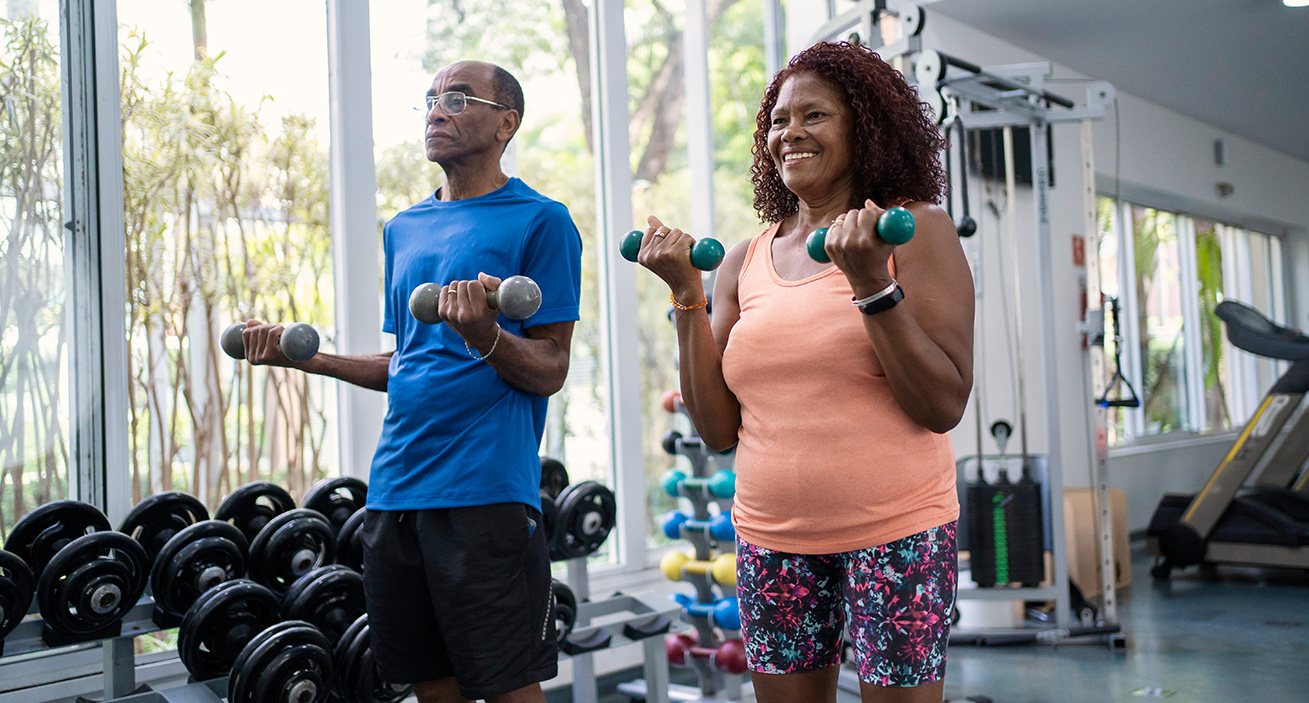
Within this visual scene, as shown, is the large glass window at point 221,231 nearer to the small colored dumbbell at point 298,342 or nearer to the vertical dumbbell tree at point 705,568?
the vertical dumbbell tree at point 705,568

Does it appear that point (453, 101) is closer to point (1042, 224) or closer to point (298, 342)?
point (298, 342)

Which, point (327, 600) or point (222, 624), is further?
point (327, 600)

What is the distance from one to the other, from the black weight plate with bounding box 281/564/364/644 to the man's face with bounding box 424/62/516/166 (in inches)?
34.7

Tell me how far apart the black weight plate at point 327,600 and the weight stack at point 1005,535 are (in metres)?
2.18

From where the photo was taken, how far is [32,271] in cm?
216

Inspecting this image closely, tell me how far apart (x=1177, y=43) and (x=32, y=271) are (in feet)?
16.0

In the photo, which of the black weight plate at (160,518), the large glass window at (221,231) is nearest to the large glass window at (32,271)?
the large glass window at (221,231)

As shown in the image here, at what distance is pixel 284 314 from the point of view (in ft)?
8.37

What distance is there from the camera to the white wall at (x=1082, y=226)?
13.3 feet

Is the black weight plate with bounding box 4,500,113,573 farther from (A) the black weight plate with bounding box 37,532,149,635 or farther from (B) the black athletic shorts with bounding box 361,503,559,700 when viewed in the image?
(B) the black athletic shorts with bounding box 361,503,559,700

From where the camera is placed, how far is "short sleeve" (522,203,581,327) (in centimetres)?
144

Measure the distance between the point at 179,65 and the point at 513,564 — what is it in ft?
5.65

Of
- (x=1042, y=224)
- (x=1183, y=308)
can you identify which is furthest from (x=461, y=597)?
(x=1183, y=308)

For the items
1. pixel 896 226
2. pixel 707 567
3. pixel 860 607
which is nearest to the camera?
pixel 896 226
